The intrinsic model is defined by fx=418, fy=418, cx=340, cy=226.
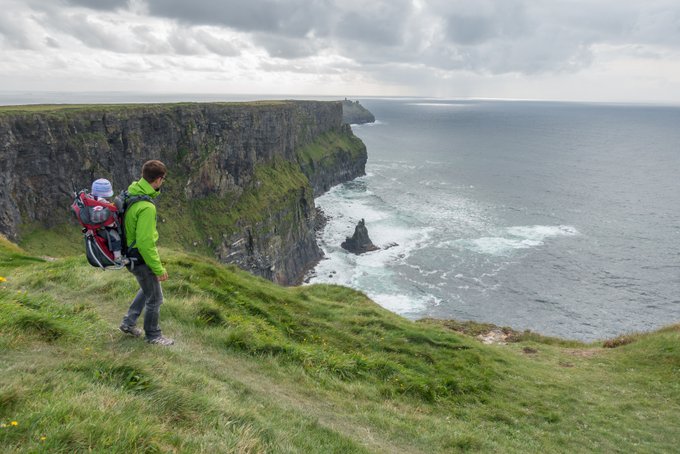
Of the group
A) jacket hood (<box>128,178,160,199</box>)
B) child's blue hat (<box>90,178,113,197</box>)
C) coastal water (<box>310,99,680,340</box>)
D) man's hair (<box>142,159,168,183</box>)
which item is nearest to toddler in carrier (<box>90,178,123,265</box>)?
child's blue hat (<box>90,178,113,197</box>)

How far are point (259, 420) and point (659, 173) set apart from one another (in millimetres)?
181276

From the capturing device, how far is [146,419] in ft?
19.6

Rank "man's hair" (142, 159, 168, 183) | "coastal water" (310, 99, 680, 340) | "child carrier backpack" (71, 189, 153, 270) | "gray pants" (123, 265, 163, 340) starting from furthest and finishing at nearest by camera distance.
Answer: "coastal water" (310, 99, 680, 340), "gray pants" (123, 265, 163, 340), "man's hair" (142, 159, 168, 183), "child carrier backpack" (71, 189, 153, 270)

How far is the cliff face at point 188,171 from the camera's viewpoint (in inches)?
2094

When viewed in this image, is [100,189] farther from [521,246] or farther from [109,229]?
[521,246]

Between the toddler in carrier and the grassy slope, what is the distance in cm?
207

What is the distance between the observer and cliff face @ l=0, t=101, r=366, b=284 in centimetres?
5319

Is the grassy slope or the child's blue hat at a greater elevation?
the child's blue hat

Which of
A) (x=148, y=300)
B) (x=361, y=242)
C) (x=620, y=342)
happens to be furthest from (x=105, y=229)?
Result: (x=361, y=242)

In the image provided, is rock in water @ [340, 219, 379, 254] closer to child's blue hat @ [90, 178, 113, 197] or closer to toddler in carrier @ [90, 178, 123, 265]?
toddler in carrier @ [90, 178, 123, 265]

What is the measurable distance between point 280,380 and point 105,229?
5.99 metres

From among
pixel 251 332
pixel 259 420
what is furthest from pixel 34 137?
pixel 259 420

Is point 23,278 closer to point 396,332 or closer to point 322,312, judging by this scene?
point 322,312

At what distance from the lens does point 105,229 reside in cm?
865
